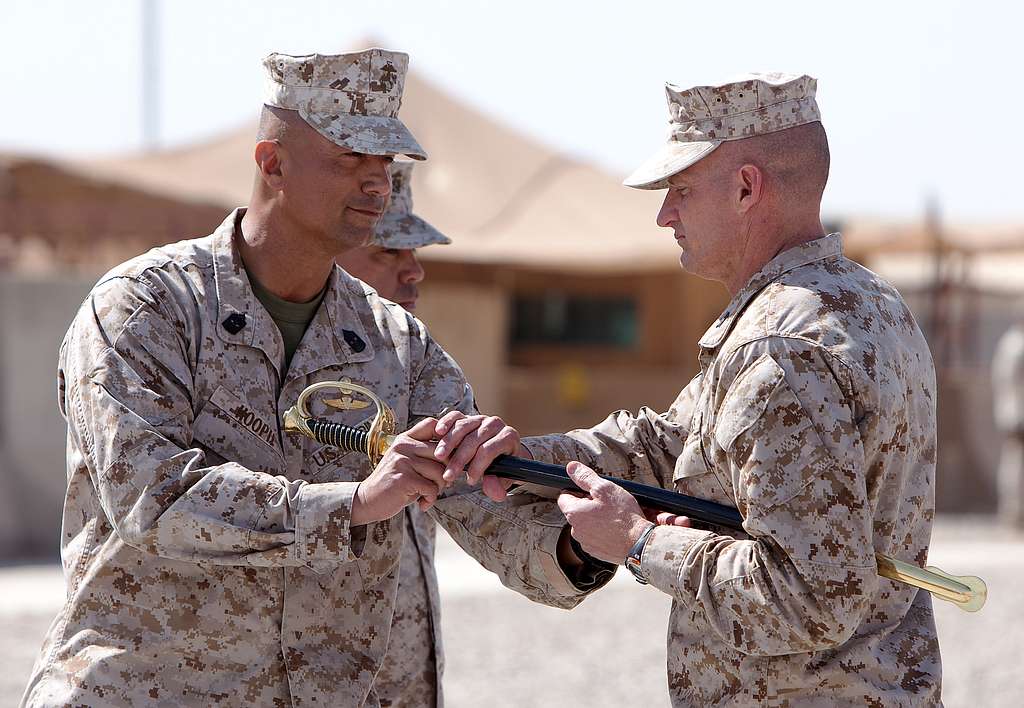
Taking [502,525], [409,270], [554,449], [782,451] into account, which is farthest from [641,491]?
[409,270]

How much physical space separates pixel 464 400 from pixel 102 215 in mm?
11515

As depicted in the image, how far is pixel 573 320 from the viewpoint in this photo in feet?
65.8

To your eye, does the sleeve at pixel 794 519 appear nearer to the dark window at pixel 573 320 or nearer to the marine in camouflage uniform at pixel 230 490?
the marine in camouflage uniform at pixel 230 490

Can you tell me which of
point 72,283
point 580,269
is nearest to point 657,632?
point 72,283

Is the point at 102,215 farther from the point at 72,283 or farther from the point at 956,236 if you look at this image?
the point at 956,236

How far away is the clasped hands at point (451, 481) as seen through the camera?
3291 mm

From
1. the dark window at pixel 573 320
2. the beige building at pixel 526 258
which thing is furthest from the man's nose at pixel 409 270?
the dark window at pixel 573 320

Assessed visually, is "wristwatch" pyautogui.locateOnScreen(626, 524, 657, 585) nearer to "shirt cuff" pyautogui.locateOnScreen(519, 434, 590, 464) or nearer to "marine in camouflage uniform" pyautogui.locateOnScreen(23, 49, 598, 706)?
"marine in camouflage uniform" pyautogui.locateOnScreen(23, 49, 598, 706)

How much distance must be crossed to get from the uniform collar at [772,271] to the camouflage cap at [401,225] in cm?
225

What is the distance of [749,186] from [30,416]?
10.2 metres

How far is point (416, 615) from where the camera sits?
170 inches

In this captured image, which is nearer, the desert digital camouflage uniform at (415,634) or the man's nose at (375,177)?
the man's nose at (375,177)

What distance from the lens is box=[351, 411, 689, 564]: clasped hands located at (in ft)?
10.8

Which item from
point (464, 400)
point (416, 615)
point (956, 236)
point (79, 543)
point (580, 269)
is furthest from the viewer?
point (956, 236)
